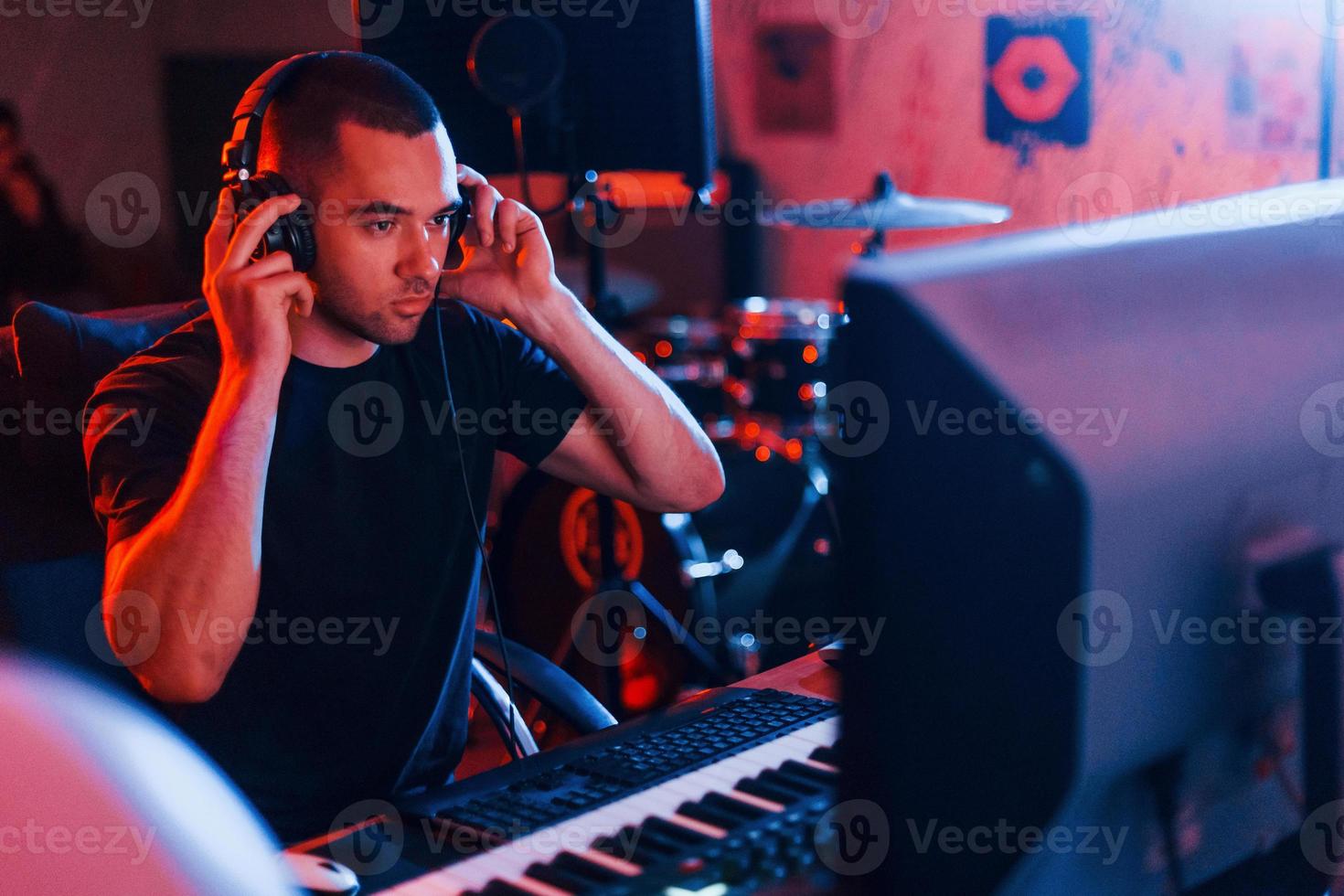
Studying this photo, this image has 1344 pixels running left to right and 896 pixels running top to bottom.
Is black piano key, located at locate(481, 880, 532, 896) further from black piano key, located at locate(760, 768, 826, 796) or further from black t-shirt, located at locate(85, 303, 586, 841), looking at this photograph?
black t-shirt, located at locate(85, 303, 586, 841)

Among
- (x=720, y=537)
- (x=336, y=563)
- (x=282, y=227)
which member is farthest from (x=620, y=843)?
(x=720, y=537)

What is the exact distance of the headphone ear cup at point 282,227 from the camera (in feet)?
4.40

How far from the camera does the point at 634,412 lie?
1.56 metres

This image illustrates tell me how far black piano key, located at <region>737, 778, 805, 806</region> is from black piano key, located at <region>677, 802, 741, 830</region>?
1.6 inches

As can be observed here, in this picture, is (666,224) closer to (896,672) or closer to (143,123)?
(143,123)

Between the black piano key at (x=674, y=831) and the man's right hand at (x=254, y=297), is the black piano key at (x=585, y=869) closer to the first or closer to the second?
the black piano key at (x=674, y=831)

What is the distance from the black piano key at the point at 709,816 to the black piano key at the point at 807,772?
3.3 inches

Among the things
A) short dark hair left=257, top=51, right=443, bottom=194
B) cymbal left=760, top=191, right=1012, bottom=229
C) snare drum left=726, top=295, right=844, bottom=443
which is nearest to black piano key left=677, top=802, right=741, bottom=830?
short dark hair left=257, top=51, right=443, bottom=194

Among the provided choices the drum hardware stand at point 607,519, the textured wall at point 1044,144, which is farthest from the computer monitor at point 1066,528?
the textured wall at point 1044,144

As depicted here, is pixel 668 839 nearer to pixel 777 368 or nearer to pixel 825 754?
pixel 825 754

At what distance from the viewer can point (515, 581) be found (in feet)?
11.4

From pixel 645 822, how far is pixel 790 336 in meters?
2.82

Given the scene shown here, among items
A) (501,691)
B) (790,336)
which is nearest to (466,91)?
(501,691)

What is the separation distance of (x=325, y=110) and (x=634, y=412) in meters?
0.50
